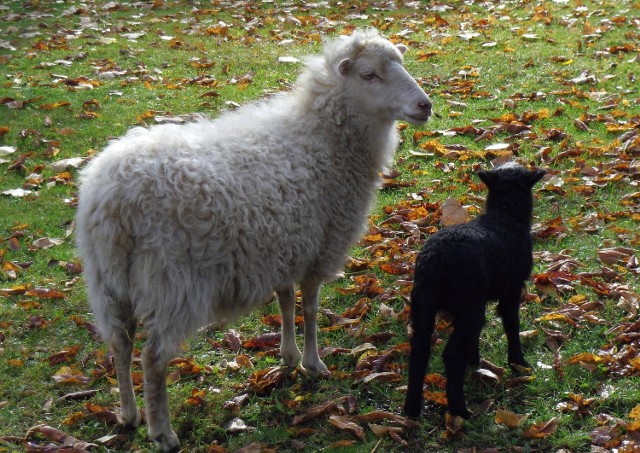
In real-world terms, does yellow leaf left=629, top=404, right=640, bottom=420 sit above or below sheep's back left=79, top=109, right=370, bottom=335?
below

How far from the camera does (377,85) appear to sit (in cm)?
471

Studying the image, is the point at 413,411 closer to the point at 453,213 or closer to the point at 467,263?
the point at 467,263

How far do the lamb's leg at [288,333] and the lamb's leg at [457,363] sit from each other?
3.88 feet

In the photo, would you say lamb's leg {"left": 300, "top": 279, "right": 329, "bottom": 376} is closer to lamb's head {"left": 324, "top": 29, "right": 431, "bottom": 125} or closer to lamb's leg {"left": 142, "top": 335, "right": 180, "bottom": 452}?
lamb's leg {"left": 142, "top": 335, "right": 180, "bottom": 452}

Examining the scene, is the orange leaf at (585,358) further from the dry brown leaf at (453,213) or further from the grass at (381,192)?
the dry brown leaf at (453,213)

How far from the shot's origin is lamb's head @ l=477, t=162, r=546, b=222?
4.34 meters

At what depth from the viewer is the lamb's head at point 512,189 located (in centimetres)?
434

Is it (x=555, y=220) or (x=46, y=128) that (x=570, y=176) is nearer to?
(x=555, y=220)

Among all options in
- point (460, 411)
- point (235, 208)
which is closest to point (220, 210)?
point (235, 208)

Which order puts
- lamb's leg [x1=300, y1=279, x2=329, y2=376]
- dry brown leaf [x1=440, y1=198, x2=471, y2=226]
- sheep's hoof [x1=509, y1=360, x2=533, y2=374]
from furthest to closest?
1. dry brown leaf [x1=440, y1=198, x2=471, y2=226]
2. lamb's leg [x1=300, y1=279, x2=329, y2=376]
3. sheep's hoof [x1=509, y1=360, x2=533, y2=374]

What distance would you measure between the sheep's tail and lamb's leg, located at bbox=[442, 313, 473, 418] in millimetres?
114

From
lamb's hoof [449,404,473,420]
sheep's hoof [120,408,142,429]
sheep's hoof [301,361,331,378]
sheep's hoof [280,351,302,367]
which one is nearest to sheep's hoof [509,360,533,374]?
lamb's hoof [449,404,473,420]

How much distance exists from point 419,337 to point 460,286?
0.36 metres

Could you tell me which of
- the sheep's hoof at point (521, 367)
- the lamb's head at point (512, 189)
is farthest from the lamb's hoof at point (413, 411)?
the lamb's head at point (512, 189)
